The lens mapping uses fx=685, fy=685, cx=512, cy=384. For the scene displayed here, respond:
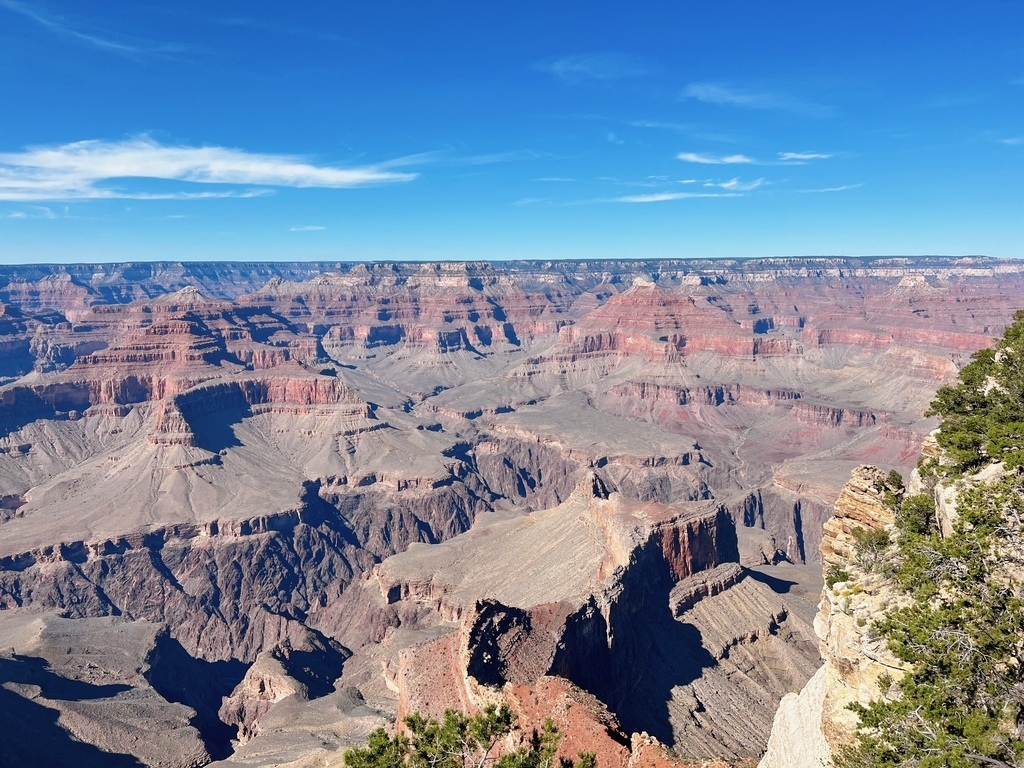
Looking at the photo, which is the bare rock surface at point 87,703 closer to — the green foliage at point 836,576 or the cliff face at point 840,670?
the cliff face at point 840,670

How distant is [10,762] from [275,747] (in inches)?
802

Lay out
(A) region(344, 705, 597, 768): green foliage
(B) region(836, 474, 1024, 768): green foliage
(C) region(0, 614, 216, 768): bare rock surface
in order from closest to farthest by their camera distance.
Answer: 1. (B) region(836, 474, 1024, 768): green foliage
2. (A) region(344, 705, 597, 768): green foliage
3. (C) region(0, 614, 216, 768): bare rock surface

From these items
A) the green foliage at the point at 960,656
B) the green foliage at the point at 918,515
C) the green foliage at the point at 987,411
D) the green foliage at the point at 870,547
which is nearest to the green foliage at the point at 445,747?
the green foliage at the point at 960,656

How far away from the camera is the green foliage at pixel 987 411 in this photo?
26.9m

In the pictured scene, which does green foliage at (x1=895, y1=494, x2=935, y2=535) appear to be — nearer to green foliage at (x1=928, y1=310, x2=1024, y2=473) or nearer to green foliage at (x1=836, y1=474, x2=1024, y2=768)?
green foliage at (x1=928, y1=310, x2=1024, y2=473)

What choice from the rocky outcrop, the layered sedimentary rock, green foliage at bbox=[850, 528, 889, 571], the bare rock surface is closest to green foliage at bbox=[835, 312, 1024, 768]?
green foliage at bbox=[850, 528, 889, 571]

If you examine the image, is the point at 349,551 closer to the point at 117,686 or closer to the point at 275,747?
the point at 117,686

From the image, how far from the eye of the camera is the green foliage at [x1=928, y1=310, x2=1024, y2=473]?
2688cm

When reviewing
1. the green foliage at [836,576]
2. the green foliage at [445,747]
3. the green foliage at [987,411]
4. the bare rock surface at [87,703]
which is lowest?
the bare rock surface at [87,703]

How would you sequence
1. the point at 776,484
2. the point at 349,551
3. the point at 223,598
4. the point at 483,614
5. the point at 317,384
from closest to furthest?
the point at 483,614
the point at 223,598
the point at 349,551
the point at 776,484
the point at 317,384

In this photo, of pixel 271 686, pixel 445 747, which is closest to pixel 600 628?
pixel 445 747

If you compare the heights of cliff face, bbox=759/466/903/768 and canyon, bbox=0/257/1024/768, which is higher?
cliff face, bbox=759/466/903/768

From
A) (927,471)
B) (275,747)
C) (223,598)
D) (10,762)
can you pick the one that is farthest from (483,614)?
(223,598)

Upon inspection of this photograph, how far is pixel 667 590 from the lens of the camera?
77.1 meters
